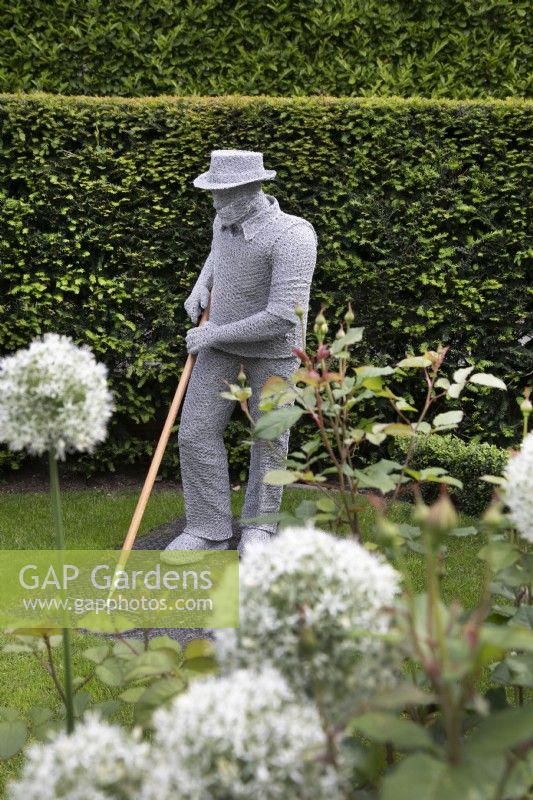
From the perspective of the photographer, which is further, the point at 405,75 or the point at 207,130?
the point at 405,75

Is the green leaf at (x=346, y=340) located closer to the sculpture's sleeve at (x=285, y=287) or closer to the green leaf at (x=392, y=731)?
the green leaf at (x=392, y=731)

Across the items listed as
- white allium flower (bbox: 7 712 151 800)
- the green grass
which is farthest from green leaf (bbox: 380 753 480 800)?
the green grass

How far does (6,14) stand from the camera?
23.7 ft

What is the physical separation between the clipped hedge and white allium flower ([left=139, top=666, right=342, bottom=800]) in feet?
15.3

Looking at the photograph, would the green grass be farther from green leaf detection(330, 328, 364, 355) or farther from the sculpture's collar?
the sculpture's collar

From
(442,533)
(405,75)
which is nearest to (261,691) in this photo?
(442,533)

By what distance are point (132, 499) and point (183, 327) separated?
4.02 ft

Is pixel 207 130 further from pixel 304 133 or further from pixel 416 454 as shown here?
pixel 416 454

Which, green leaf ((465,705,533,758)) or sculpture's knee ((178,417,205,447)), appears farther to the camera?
sculpture's knee ((178,417,205,447))

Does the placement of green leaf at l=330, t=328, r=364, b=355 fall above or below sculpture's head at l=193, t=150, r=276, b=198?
below

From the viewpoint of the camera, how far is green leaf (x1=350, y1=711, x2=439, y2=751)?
1.03 m

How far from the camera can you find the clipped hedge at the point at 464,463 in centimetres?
565

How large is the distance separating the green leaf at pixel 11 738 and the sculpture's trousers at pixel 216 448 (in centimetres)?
242

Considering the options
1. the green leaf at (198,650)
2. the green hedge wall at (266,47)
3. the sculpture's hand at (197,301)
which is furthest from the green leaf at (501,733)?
the green hedge wall at (266,47)
